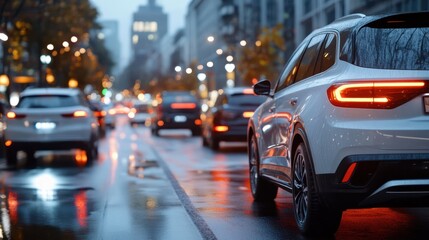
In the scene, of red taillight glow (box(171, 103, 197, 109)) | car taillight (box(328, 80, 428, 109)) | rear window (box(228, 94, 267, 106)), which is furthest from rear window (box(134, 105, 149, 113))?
car taillight (box(328, 80, 428, 109))

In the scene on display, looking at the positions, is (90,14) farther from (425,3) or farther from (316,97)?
(316,97)

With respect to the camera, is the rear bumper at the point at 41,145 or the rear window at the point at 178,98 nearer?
the rear bumper at the point at 41,145

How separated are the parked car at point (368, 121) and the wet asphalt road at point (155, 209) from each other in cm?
109

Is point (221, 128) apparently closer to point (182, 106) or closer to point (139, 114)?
point (182, 106)

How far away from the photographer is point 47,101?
19484 mm

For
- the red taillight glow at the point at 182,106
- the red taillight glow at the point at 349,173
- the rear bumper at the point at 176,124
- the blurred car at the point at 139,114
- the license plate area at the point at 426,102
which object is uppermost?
the license plate area at the point at 426,102

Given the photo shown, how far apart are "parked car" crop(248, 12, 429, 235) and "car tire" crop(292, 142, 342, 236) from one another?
11 millimetres

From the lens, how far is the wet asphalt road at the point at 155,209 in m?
8.70

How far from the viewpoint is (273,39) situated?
2443 inches

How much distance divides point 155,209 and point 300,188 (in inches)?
105

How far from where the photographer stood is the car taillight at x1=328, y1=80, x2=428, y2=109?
7075mm

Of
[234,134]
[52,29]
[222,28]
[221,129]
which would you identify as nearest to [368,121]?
[234,134]

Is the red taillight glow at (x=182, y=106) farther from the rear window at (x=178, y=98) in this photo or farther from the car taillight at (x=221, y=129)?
the car taillight at (x=221, y=129)

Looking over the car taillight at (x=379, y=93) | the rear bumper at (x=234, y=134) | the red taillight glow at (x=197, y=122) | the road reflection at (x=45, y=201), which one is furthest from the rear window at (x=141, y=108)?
the car taillight at (x=379, y=93)
